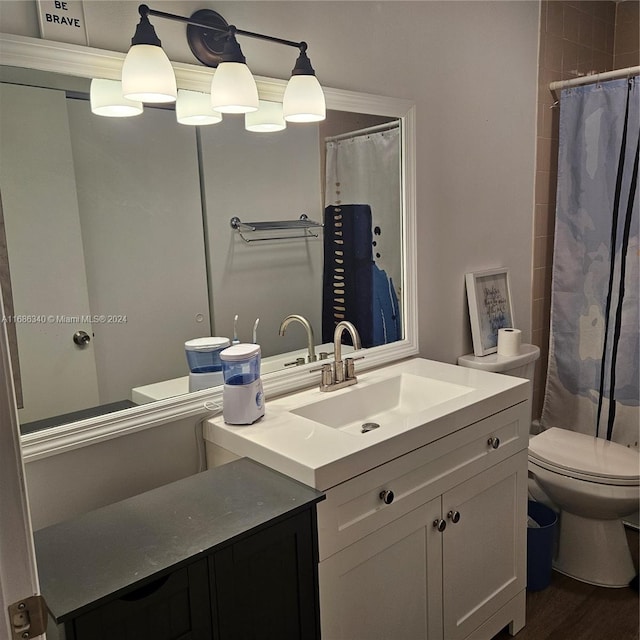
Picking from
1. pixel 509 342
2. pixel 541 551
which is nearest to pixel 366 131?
pixel 509 342

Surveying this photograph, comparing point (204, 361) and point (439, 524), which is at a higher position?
point (204, 361)

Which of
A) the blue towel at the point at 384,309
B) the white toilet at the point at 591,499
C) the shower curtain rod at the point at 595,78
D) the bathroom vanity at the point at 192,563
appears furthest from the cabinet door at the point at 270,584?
the shower curtain rod at the point at 595,78

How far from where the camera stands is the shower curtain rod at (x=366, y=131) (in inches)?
79.1

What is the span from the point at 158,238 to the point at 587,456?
1.78m

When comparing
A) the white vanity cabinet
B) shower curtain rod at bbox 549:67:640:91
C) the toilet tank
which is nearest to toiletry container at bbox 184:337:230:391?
the white vanity cabinet

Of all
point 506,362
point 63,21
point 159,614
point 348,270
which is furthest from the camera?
point 506,362

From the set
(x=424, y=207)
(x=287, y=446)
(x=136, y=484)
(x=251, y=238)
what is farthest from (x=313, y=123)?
(x=136, y=484)

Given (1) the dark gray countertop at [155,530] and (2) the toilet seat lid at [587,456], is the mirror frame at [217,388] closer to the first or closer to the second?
(1) the dark gray countertop at [155,530]

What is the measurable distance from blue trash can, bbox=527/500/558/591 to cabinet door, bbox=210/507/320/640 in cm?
118

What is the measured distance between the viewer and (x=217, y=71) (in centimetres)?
157

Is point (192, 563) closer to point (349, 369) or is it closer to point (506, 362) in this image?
point (349, 369)

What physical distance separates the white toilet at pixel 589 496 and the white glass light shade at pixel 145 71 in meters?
1.62

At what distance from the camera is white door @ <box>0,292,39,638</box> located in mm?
708

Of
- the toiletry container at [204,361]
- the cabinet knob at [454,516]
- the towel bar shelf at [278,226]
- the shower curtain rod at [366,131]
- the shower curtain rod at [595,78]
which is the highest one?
the shower curtain rod at [595,78]
